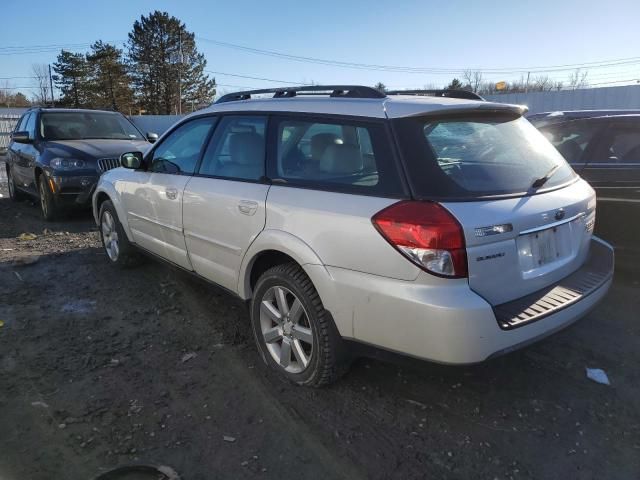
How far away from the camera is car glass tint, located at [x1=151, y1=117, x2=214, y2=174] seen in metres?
4.00

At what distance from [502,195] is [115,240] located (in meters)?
4.29

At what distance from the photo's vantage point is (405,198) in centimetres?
247

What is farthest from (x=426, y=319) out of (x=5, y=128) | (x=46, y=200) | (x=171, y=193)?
(x=5, y=128)

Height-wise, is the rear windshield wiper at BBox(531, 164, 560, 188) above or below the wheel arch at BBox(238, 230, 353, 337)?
above

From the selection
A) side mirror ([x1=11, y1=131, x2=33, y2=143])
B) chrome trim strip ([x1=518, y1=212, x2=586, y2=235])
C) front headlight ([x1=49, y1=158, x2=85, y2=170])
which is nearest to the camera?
chrome trim strip ([x1=518, y1=212, x2=586, y2=235])

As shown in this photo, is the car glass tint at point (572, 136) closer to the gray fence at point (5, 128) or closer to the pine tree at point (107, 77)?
the gray fence at point (5, 128)

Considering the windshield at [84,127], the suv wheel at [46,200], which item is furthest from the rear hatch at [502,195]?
the windshield at [84,127]

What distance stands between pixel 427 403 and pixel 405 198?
1.30 meters

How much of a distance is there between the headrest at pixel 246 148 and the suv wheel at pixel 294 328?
800 mm

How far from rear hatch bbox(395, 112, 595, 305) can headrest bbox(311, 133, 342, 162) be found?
469mm

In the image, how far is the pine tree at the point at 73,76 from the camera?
48.3m

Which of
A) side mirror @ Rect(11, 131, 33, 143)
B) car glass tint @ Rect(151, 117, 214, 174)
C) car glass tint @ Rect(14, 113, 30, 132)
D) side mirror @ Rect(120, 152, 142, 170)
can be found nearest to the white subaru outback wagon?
car glass tint @ Rect(151, 117, 214, 174)

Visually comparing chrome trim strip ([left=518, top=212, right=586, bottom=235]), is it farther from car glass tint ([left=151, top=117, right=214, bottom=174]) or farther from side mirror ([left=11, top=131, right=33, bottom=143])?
side mirror ([left=11, top=131, right=33, bottom=143])

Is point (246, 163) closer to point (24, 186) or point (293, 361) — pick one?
point (293, 361)
